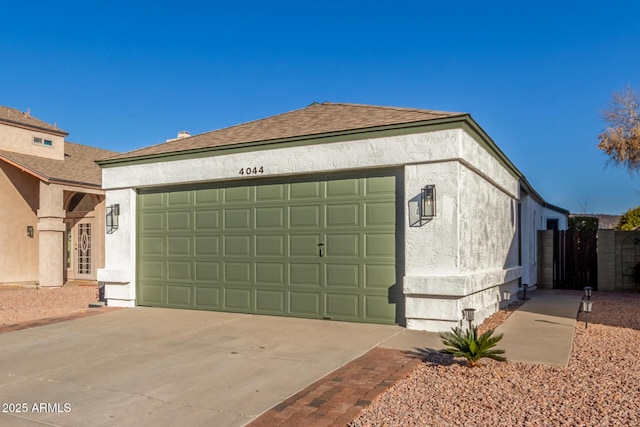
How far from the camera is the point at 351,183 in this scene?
8703mm

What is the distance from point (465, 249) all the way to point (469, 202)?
88 cm

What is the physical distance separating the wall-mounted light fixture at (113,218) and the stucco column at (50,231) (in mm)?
6558

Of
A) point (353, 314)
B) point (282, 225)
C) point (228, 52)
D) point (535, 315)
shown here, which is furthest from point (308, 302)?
point (228, 52)

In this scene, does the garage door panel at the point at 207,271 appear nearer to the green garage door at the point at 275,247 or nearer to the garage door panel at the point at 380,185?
the green garage door at the point at 275,247

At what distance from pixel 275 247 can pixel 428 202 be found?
122 inches

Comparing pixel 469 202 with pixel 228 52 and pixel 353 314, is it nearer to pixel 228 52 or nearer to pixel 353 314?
pixel 353 314

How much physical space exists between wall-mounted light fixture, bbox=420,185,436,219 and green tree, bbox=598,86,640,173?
14.0 metres

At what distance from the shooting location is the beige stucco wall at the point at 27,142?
58.9 feet

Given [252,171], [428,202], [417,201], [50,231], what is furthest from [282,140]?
[50,231]

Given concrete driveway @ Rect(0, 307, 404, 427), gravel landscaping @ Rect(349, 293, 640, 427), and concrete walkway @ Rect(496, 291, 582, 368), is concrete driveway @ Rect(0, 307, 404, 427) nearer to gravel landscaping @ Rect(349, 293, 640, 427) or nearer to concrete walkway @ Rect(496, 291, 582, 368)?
gravel landscaping @ Rect(349, 293, 640, 427)

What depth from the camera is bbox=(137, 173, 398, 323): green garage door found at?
8445 mm

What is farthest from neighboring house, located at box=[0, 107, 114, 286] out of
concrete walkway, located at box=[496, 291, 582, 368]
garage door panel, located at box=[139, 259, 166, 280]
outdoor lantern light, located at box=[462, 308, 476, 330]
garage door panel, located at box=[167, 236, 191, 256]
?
concrete walkway, located at box=[496, 291, 582, 368]

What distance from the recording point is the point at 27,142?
18.6 metres

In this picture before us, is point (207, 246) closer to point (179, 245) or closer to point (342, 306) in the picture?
point (179, 245)
